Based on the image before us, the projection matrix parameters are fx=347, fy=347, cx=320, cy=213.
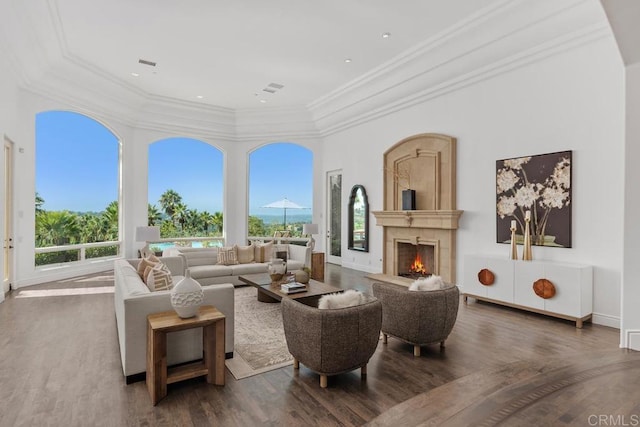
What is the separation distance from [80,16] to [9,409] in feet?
17.3

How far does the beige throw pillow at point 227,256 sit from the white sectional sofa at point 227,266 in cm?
8

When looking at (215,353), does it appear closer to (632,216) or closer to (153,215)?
(632,216)

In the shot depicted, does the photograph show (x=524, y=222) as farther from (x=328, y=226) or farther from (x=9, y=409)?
(x=9, y=409)

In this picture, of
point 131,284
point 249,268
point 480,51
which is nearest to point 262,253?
point 249,268

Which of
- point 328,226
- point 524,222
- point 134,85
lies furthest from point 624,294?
point 134,85

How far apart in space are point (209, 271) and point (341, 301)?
3.87 meters

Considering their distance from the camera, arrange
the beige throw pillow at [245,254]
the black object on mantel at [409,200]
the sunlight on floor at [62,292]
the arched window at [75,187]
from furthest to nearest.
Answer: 1. the arched window at [75,187]
2. the black object on mantel at [409,200]
3. the beige throw pillow at [245,254]
4. the sunlight on floor at [62,292]

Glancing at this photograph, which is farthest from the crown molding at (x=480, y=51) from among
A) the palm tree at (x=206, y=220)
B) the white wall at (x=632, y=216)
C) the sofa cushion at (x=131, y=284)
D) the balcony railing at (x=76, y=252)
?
the balcony railing at (x=76, y=252)

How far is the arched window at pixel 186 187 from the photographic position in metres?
9.92

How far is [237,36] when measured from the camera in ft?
19.0

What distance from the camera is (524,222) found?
5301mm

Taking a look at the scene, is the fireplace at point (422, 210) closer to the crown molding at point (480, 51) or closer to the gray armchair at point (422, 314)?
the crown molding at point (480, 51)

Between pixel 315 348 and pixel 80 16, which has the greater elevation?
pixel 80 16

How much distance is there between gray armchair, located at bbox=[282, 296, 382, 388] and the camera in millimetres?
2775
